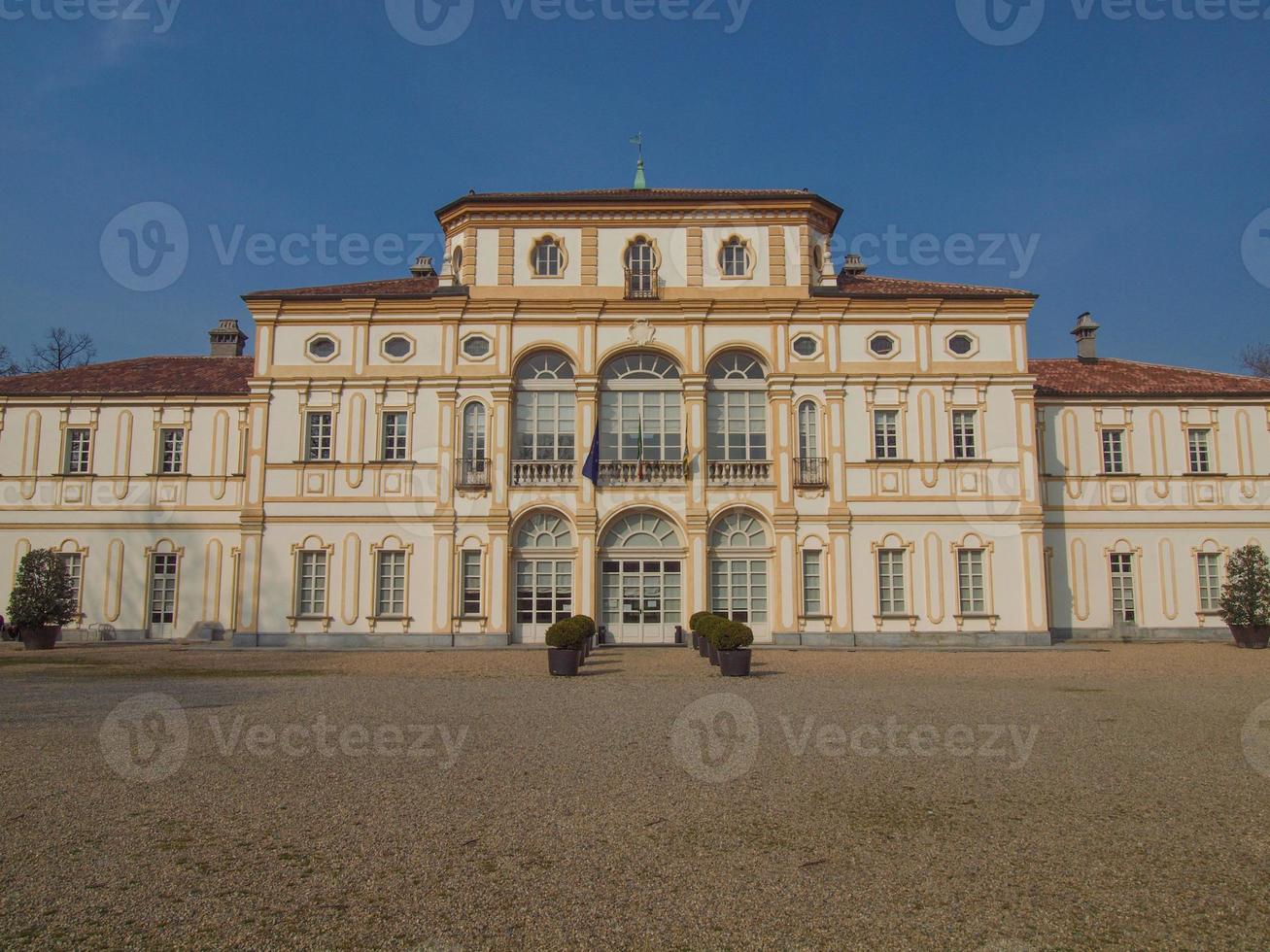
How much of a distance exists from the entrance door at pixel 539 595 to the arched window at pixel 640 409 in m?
3.50

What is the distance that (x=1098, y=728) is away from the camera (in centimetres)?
1212

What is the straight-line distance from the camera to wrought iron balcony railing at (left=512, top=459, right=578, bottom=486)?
2788 cm

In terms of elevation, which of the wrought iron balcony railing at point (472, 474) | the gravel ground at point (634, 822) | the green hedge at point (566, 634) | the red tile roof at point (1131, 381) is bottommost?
the gravel ground at point (634, 822)

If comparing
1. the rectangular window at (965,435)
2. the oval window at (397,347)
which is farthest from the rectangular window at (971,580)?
the oval window at (397,347)

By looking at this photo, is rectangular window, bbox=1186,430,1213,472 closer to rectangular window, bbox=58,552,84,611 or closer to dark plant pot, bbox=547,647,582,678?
dark plant pot, bbox=547,647,582,678

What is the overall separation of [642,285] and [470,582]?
9944mm

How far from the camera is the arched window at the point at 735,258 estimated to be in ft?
95.4

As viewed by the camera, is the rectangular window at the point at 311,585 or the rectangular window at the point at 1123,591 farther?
the rectangular window at the point at 1123,591

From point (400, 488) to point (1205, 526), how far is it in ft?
78.7

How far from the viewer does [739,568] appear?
27.8m

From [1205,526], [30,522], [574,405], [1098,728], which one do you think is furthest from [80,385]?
[1205,526]

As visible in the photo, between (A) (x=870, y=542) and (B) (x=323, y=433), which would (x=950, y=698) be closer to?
(A) (x=870, y=542)

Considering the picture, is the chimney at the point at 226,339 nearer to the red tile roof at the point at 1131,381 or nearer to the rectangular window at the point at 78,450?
the rectangular window at the point at 78,450

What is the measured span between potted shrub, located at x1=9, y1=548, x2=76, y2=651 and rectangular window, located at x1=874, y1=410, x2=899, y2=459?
22823 mm
